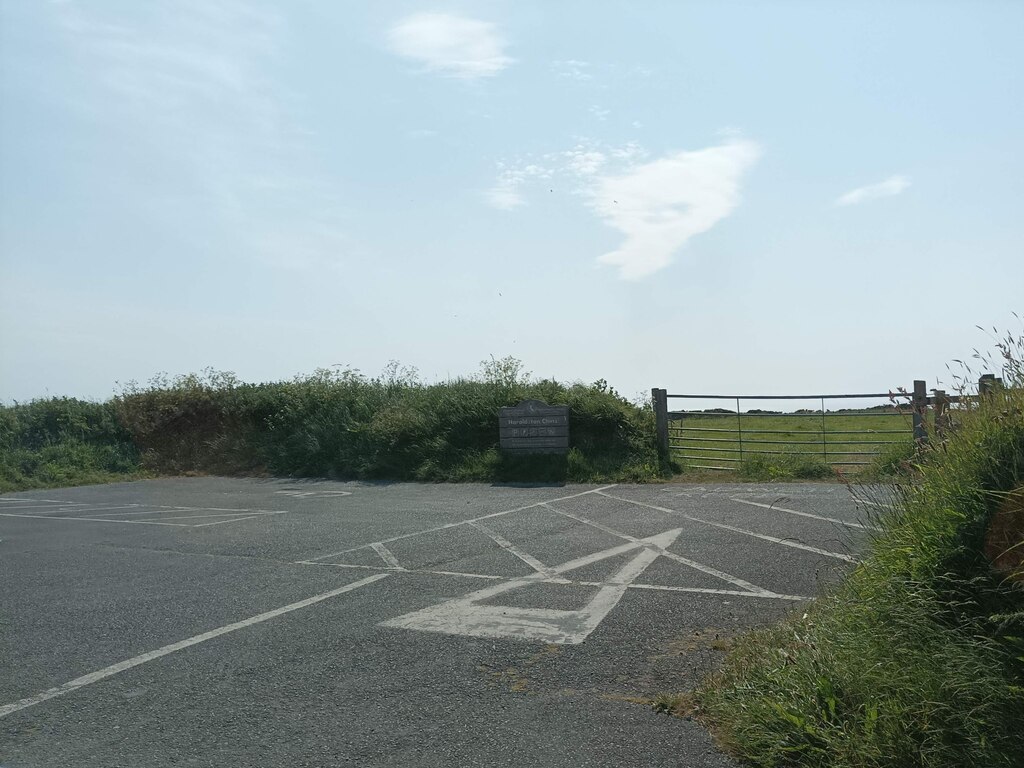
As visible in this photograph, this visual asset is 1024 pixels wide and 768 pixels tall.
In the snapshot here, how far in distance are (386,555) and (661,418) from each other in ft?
29.7

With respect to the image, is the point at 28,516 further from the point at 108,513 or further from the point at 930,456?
the point at 930,456

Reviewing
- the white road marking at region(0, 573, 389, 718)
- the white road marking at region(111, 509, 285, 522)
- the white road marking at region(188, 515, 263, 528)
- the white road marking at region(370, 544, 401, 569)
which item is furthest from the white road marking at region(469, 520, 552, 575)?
the white road marking at region(111, 509, 285, 522)

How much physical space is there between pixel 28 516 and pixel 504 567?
10.2 meters

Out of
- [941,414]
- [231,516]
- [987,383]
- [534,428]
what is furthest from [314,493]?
[987,383]

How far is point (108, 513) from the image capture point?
A: 14641mm

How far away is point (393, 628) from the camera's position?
252 inches

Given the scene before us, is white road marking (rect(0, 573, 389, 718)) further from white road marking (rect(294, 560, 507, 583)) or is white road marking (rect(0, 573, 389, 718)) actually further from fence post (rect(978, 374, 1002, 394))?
fence post (rect(978, 374, 1002, 394))

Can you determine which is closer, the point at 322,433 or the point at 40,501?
the point at 40,501

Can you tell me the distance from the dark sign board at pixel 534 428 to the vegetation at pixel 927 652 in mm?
12738

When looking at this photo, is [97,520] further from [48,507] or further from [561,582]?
[561,582]

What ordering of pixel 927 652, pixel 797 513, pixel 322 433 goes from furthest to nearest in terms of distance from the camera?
pixel 322 433 → pixel 797 513 → pixel 927 652

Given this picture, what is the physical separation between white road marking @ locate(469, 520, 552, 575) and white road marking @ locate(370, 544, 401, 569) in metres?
1.26

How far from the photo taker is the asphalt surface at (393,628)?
4.40m

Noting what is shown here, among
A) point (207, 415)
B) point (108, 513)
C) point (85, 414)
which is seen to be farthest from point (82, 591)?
point (85, 414)
